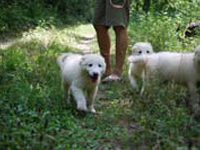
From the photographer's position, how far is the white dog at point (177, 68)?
14.4 ft

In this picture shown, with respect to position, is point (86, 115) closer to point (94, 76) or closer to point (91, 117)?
point (91, 117)

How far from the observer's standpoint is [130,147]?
3.27 m

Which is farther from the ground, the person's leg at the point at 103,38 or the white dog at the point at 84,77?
the person's leg at the point at 103,38

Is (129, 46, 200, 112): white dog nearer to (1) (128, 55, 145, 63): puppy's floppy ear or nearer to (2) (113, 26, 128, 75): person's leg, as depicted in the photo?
(1) (128, 55, 145, 63): puppy's floppy ear

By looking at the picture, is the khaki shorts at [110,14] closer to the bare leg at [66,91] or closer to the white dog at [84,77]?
the white dog at [84,77]

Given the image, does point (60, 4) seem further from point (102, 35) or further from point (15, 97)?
point (15, 97)

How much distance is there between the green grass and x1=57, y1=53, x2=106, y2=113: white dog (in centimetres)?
20

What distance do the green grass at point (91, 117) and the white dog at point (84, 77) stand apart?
20cm

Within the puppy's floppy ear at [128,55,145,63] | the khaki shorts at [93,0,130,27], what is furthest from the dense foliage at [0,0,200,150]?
the khaki shorts at [93,0,130,27]

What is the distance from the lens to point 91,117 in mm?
4355

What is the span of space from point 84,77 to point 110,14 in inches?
72.6

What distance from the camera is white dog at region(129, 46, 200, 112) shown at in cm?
438

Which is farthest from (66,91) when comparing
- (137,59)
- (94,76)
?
(137,59)

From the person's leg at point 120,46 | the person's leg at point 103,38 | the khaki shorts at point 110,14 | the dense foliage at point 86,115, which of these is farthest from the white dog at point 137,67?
the person's leg at point 103,38
